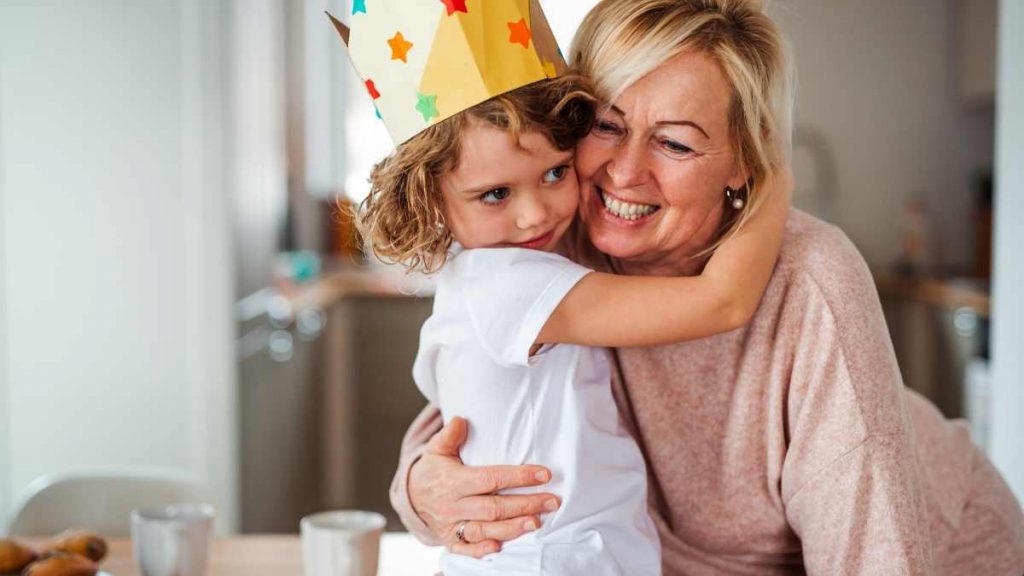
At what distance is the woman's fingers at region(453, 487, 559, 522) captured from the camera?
1.22 m

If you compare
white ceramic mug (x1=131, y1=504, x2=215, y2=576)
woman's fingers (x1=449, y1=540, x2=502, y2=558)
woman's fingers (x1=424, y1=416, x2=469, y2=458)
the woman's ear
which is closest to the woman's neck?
the woman's ear

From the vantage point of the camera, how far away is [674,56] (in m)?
1.28

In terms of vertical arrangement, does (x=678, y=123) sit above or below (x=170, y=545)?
above

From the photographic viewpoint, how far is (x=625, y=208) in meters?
1.33

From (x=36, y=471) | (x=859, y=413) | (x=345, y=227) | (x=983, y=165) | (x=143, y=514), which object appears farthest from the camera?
(x=345, y=227)

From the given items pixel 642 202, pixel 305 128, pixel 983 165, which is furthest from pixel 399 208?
pixel 983 165

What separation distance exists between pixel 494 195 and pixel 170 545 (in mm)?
581

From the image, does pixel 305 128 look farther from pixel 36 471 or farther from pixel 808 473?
pixel 808 473

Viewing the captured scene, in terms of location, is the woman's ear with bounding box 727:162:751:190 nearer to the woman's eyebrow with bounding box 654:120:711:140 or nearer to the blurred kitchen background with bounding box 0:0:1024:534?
the woman's eyebrow with bounding box 654:120:711:140

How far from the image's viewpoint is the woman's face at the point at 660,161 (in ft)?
4.19

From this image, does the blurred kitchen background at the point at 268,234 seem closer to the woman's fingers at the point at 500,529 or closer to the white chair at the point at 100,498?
the white chair at the point at 100,498

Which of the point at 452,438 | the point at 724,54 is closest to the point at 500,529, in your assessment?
the point at 452,438

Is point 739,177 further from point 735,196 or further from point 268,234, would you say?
point 268,234

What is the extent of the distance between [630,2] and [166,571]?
2.92ft
